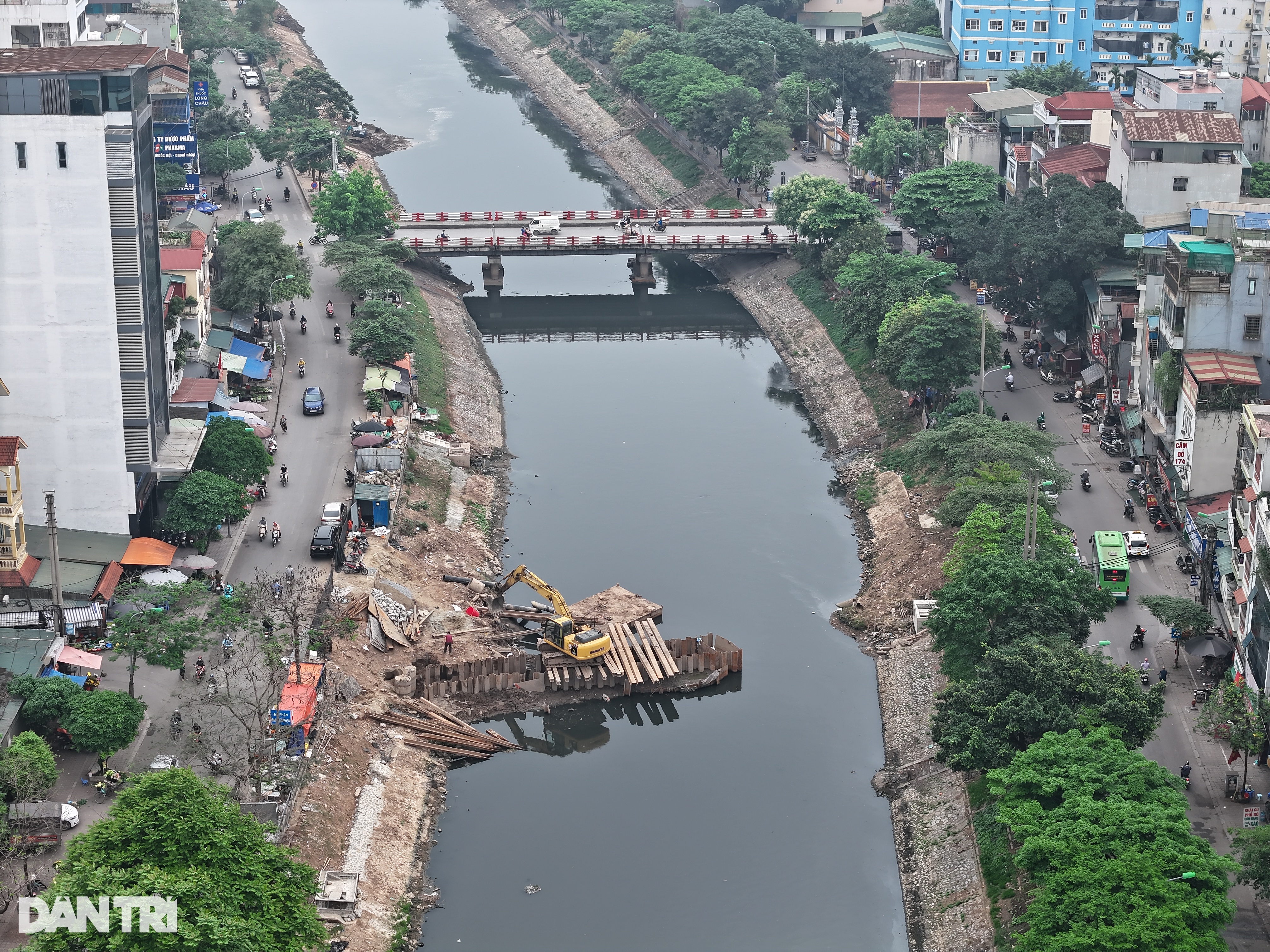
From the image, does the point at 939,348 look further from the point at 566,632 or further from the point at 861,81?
the point at 861,81

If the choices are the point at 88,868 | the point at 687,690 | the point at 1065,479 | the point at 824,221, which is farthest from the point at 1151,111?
the point at 88,868

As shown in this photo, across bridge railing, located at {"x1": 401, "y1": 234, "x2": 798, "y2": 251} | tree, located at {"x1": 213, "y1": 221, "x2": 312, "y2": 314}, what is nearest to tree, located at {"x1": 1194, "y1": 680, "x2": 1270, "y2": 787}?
tree, located at {"x1": 213, "y1": 221, "x2": 312, "y2": 314}

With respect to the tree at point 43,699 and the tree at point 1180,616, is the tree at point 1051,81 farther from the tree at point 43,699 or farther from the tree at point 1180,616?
the tree at point 43,699

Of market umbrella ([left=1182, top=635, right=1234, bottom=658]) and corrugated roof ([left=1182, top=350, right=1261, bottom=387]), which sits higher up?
corrugated roof ([left=1182, top=350, right=1261, bottom=387])

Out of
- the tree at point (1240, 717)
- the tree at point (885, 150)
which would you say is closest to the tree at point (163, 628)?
the tree at point (1240, 717)

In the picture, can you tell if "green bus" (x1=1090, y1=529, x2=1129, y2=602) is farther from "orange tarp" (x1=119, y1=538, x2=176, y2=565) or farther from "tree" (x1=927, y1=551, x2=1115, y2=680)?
"orange tarp" (x1=119, y1=538, x2=176, y2=565)

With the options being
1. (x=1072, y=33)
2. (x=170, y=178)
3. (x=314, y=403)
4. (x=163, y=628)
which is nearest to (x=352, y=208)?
(x=170, y=178)
